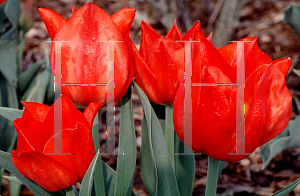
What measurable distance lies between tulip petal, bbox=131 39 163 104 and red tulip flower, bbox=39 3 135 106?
18mm

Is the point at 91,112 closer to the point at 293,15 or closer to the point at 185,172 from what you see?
the point at 185,172

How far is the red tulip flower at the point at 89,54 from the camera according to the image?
0.37 m

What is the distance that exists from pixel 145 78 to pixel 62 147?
138 mm

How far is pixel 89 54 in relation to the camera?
0.37 metres

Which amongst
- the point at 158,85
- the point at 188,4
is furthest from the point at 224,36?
the point at 158,85

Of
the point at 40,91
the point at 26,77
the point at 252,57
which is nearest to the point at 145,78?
the point at 252,57

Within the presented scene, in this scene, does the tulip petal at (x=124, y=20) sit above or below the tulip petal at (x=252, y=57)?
above

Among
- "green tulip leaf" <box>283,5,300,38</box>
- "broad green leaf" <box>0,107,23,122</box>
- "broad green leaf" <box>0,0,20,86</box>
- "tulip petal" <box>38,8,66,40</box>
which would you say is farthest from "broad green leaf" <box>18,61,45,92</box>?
"green tulip leaf" <box>283,5,300,38</box>

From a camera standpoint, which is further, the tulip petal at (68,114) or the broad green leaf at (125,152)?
the broad green leaf at (125,152)

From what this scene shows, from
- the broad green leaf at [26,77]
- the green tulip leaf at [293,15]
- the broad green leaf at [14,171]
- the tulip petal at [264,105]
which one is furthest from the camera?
the broad green leaf at [26,77]

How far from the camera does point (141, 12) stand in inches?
85.2

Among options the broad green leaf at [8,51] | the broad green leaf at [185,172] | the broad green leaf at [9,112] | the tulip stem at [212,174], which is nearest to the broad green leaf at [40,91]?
the broad green leaf at [8,51]

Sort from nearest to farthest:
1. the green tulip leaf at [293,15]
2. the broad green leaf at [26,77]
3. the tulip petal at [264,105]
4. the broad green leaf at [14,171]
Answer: the tulip petal at [264,105], the broad green leaf at [14,171], the green tulip leaf at [293,15], the broad green leaf at [26,77]

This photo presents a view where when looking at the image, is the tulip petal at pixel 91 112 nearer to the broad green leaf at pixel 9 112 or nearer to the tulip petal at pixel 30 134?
the tulip petal at pixel 30 134
